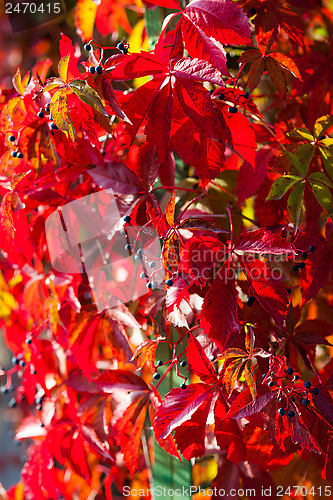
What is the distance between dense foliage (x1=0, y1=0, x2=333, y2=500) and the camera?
Result: 0.61m

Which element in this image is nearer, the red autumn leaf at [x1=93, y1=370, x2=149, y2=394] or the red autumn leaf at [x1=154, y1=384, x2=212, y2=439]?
the red autumn leaf at [x1=154, y1=384, x2=212, y2=439]

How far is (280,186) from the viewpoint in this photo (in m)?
0.61

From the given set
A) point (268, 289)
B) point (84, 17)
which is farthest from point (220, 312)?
point (84, 17)

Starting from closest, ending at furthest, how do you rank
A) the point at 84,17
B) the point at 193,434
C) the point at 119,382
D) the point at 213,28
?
the point at 213,28
the point at 193,434
the point at 119,382
the point at 84,17

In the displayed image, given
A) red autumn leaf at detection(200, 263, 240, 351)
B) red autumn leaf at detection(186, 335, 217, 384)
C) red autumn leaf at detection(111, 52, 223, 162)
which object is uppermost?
red autumn leaf at detection(111, 52, 223, 162)

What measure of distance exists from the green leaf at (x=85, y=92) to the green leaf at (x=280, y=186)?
24cm

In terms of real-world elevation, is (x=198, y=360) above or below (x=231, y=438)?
above

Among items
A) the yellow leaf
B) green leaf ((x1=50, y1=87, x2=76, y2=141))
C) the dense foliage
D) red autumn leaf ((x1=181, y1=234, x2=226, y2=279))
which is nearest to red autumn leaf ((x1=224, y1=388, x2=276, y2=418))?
the dense foliage

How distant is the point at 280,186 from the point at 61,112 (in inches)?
12.3

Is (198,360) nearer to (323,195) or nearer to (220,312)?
(220,312)

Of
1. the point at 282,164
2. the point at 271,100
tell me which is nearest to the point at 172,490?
the point at 282,164

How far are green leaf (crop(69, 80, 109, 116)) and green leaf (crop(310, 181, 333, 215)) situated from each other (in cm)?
30

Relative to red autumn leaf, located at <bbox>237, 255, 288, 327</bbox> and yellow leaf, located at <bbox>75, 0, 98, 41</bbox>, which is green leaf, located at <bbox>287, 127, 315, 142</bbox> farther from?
yellow leaf, located at <bbox>75, 0, 98, 41</bbox>

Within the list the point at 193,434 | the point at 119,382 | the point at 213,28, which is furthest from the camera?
the point at 119,382
